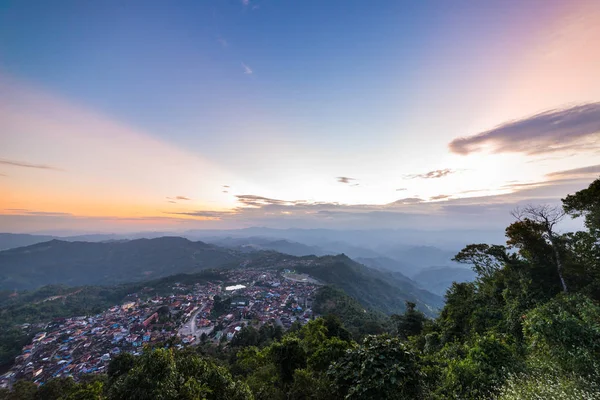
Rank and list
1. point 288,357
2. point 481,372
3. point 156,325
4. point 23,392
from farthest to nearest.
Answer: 1. point 156,325
2. point 23,392
3. point 288,357
4. point 481,372

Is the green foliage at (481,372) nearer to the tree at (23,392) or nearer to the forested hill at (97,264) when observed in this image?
the tree at (23,392)

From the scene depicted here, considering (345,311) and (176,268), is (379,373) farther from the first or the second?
(176,268)

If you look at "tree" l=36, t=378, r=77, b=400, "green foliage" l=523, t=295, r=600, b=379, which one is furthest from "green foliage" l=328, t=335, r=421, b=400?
"tree" l=36, t=378, r=77, b=400

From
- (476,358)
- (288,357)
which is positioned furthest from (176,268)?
(476,358)

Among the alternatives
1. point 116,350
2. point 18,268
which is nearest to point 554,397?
point 116,350

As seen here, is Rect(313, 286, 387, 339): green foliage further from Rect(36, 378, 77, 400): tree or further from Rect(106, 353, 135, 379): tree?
Rect(36, 378, 77, 400): tree

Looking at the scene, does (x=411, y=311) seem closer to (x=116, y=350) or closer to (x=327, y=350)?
(x=327, y=350)
